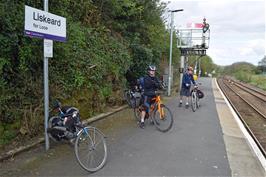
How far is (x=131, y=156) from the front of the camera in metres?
5.82

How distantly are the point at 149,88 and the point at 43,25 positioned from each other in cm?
355

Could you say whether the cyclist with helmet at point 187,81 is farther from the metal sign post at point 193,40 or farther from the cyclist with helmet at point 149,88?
the metal sign post at point 193,40

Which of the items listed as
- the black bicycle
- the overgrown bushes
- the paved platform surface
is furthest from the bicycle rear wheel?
the black bicycle

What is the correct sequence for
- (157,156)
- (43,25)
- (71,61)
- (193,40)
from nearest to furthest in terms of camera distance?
(43,25)
(157,156)
(71,61)
(193,40)

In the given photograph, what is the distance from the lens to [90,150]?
5.26 meters

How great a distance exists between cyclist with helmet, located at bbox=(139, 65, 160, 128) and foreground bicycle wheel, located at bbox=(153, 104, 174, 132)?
318 millimetres

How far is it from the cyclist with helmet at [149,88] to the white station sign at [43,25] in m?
2.77

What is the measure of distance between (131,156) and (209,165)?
1.47m

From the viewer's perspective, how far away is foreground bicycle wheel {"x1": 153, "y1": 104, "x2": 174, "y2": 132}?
323 inches

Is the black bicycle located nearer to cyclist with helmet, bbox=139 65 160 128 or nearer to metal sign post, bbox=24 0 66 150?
metal sign post, bbox=24 0 66 150

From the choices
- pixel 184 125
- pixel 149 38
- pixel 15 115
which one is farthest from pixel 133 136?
pixel 149 38

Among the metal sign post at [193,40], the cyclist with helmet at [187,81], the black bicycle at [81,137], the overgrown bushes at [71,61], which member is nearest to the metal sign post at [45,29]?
the black bicycle at [81,137]

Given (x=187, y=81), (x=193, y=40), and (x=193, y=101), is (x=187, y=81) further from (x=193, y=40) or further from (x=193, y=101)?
(x=193, y=40)

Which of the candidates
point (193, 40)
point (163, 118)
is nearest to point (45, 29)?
point (163, 118)
